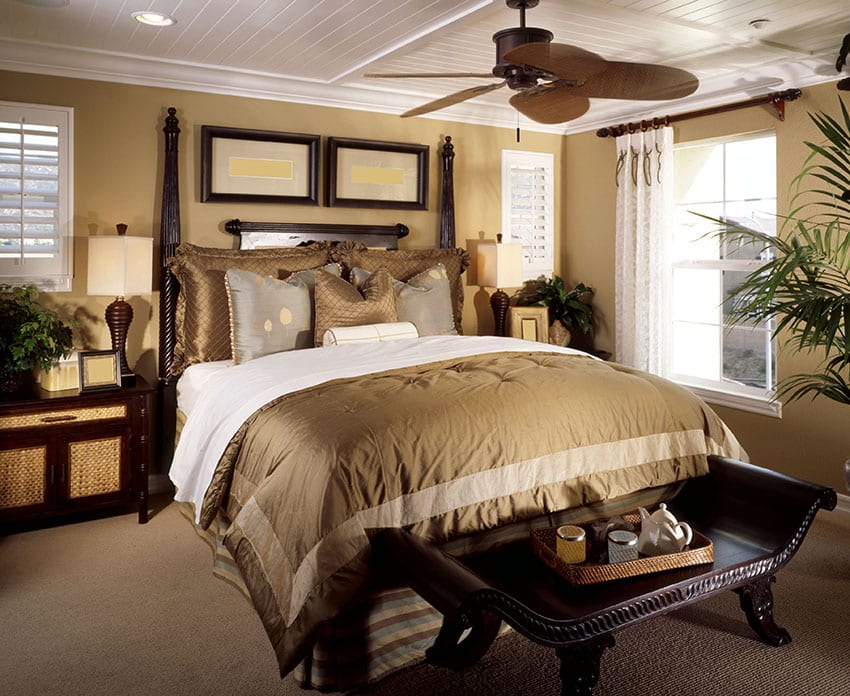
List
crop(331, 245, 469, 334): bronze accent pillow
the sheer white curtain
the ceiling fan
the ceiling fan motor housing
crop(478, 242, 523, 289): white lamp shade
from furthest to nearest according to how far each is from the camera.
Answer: crop(478, 242, 523, 289): white lamp shade, the sheer white curtain, crop(331, 245, 469, 334): bronze accent pillow, the ceiling fan motor housing, the ceiling fan

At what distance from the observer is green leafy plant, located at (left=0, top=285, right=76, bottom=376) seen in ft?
11.1

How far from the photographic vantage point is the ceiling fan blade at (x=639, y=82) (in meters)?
2.59

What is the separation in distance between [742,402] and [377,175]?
278cm

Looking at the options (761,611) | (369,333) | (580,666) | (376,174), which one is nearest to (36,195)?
(369,333)

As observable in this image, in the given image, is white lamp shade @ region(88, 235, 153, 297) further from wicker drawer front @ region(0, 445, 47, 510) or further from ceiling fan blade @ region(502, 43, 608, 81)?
ceiling fan blade @ region(502, 43, 608, 81)

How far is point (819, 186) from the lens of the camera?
3.87m

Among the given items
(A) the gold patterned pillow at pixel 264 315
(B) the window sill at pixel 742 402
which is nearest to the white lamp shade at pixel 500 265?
(B) the window sill at pixel 742 402

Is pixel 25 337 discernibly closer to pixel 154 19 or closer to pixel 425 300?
pixel 154 19

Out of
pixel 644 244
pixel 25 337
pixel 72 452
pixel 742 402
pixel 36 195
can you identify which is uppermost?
pixel 36 195

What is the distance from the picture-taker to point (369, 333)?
149 inches

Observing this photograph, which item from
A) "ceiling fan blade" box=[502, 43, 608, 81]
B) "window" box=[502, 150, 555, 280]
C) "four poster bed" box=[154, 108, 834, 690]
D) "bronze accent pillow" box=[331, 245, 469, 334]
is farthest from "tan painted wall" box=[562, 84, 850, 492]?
"ceiling fan blade" box=[502, 43, 608, 81]

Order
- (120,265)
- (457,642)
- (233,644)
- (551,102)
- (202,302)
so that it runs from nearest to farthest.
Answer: (457,642) → (233,644) → (551,102) → (120,265) → (202,302)

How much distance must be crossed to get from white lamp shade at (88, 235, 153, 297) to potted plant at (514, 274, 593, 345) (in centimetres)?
286

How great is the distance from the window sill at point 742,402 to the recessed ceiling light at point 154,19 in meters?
3.75
